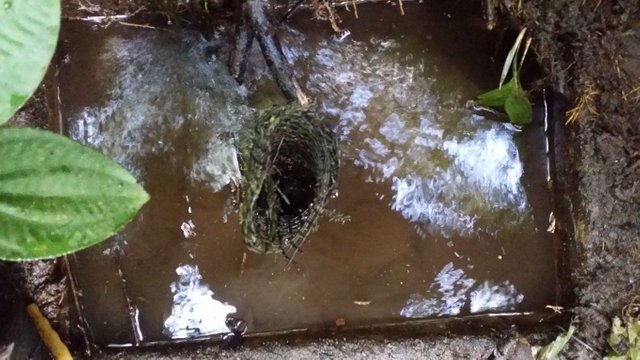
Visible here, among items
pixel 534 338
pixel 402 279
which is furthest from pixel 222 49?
pixel 534 338

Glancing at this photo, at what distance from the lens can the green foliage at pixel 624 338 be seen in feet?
4.70

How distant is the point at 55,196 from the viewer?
686mm

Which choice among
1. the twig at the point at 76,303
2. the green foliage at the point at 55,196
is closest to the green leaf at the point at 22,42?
the green foliage at the point at 55,196

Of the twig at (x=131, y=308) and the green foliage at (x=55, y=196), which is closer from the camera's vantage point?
the green foliage at (x=55, y=196)

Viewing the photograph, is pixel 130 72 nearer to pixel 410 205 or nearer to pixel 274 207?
pixel 274 207

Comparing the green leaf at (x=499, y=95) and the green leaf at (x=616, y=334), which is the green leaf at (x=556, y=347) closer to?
the green leaf at (x=616, y=334)

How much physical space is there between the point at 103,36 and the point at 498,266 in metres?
1.12

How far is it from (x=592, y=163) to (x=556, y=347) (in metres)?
0.44

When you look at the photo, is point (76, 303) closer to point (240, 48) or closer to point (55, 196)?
point (240, 48)

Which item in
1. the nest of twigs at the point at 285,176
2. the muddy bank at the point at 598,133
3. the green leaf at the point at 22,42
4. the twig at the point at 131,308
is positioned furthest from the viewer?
the twig at the point at 131,308

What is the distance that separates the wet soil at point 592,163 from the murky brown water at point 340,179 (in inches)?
3.7

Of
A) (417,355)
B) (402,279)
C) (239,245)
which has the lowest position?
(417,355)

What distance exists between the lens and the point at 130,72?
60.0 inches

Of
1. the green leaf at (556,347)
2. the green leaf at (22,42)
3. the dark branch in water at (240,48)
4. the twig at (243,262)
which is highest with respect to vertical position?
the dark branch in water at (240,48)
